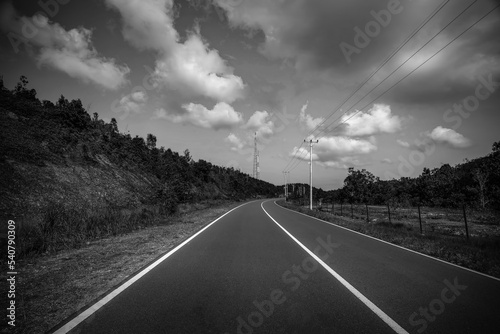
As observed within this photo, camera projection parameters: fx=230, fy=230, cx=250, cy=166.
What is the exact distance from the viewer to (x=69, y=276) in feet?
15.8

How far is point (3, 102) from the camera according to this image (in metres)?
22.2

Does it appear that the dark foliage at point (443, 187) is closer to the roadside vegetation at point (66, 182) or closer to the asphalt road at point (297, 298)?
the roadside vegetation at point (66, 182)

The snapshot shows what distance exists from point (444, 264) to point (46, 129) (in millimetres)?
31912

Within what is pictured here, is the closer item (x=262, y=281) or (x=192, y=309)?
(x=192, y=309)

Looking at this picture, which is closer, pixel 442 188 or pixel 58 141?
pixel 58 141

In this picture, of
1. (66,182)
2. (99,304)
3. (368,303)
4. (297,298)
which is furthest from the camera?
(66,182)

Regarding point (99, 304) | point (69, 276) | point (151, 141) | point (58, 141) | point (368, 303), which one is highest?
point (151, 141)

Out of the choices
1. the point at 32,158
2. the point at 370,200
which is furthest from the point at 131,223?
the point at 370,200

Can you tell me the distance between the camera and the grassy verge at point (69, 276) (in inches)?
129

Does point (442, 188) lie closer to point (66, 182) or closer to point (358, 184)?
point (358, 184)

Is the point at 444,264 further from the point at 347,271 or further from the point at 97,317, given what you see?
the point at 97,317

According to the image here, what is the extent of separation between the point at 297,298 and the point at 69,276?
469cm

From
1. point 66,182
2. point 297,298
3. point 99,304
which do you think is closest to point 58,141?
point 66,182

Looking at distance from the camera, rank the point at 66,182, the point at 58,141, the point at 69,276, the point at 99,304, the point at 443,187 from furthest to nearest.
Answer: the point at 443,187
the point at 58,141
the point at 66,182
the point at 69,276
the point at 99,304
